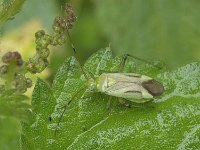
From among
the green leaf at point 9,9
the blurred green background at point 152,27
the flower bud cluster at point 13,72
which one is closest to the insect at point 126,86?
the flower bud cluster at point 13,72

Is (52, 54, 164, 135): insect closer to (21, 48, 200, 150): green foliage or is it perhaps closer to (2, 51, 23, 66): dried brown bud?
(21, 48, 200, 150): green foliage

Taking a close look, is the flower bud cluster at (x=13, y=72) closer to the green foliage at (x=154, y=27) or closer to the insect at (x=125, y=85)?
the insect at (x=125, y=85)

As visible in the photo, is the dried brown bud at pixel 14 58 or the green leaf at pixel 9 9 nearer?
the dried brown bud at pixel 14 58

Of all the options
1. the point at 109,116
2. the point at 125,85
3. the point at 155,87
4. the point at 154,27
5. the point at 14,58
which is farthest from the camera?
the point at 154,27

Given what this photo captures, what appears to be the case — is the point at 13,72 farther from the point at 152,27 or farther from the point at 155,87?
the point at 152,27

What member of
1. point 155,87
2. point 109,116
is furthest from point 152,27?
point 109,116

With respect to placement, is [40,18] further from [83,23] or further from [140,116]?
[140,116]

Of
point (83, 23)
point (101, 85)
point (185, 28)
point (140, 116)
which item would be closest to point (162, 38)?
point (185, 28)
